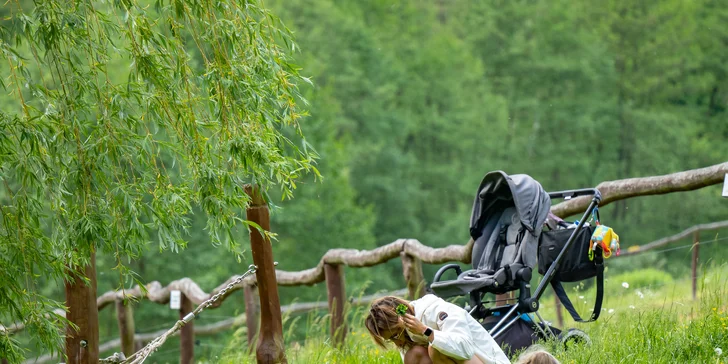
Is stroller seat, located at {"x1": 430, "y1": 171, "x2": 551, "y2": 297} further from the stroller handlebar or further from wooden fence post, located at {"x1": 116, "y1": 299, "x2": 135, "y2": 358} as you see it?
wooden fence post, located at {"x1": 116, "y1": 299, "x2": 135, "y2": 358}

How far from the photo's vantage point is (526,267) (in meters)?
4.70

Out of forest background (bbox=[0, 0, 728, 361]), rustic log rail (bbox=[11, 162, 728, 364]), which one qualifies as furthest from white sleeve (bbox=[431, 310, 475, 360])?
forest background (bbox=[0, 0, 728, 361])

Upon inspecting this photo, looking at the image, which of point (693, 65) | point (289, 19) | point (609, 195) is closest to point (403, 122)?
point (289, 19)

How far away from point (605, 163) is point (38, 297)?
25883mm

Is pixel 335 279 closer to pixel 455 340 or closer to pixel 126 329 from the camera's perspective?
pixel 455 340

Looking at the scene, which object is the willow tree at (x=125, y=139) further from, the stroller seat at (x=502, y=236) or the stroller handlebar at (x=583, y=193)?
the stroller handlebar at (x=583, y=193)

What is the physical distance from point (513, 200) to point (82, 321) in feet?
8.35

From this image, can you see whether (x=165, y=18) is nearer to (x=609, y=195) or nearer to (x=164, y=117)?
(x=164, y=117)

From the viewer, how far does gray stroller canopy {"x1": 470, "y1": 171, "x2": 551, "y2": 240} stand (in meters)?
4.81

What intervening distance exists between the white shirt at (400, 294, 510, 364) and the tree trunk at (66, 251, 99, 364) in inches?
77.5

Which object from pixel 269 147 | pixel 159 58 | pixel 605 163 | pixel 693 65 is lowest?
pixel 605 163

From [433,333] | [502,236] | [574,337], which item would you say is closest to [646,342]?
[574,337]

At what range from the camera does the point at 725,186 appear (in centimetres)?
456

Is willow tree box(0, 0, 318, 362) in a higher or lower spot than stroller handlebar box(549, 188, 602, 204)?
higher
